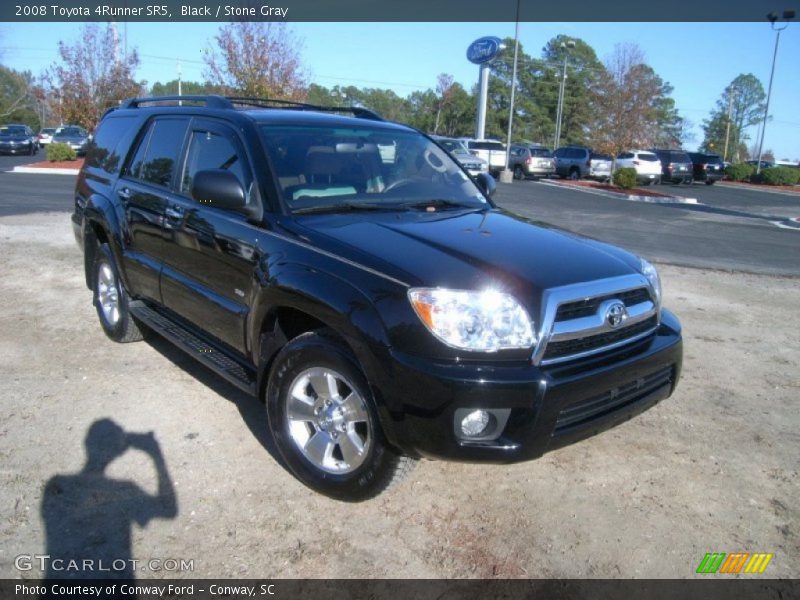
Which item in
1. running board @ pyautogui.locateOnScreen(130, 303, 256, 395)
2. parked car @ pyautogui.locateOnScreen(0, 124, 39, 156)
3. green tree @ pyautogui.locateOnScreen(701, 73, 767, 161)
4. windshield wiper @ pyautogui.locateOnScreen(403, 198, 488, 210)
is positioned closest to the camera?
running board @ pyautogui.locateOnScreen(130, 303, 256, 395)

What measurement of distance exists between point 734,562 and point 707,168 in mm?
35657

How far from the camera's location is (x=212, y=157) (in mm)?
4020

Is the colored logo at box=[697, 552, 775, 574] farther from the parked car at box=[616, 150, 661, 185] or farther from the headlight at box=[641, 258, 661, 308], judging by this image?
the parked car at box=[616, 150, 661, 185]

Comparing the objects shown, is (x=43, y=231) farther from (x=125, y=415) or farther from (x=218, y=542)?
(x=218, y=542)

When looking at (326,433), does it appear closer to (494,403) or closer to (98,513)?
(494,403)

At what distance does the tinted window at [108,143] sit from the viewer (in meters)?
5.26

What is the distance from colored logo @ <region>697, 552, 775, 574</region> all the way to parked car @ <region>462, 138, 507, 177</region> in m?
29.1

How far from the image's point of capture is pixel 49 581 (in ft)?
8.50

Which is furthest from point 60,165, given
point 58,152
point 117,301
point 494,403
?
point 494,403

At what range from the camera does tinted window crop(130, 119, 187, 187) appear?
4.40 meters

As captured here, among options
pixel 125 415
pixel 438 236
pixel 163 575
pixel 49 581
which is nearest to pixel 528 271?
pixel 438 236

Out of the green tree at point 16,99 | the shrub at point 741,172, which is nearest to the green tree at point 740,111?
the shrub at point 741,172

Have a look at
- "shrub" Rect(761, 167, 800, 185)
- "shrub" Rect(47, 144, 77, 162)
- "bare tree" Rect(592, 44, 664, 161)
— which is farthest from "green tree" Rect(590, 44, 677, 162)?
"shrub" Rect(47, 144, 77, 162)

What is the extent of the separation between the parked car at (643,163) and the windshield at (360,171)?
90.9ft
